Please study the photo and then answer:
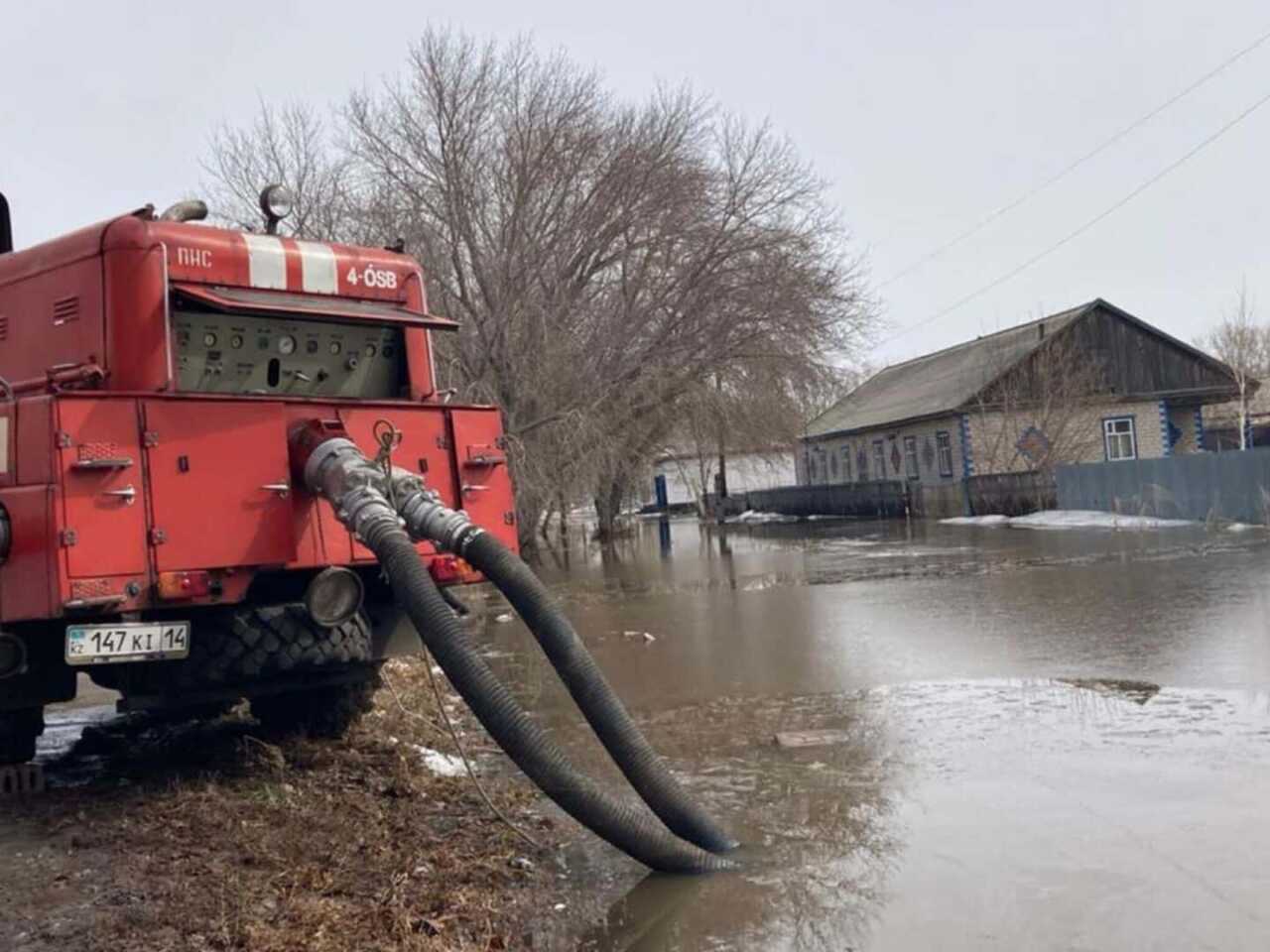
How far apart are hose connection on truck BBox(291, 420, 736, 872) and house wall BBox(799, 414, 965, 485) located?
36890 mm

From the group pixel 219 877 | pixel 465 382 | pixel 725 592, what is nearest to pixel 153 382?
pixel 219 877

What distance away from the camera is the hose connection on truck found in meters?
5.23

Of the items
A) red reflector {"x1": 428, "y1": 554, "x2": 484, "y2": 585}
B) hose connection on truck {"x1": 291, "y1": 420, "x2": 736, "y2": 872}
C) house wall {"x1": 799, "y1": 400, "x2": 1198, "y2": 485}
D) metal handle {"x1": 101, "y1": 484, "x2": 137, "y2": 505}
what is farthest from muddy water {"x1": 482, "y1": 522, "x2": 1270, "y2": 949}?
house wall {"x1": 799, "y1": 400, "x2": 1198, "y2": 485}

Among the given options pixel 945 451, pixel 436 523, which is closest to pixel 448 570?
pixel 436 523

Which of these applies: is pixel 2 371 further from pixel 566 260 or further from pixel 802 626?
pixel 566 260

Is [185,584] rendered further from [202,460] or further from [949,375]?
[949,375]

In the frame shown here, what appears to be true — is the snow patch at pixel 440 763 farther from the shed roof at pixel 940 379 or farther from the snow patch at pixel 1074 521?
the shed roof at pixel 940 379

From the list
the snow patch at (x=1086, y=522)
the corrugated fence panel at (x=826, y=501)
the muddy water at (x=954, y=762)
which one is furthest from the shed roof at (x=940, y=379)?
the muddy water at (x=954, y=762)

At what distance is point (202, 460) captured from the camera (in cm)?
599

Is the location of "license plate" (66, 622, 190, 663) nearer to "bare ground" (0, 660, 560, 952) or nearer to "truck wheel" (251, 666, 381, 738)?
"bare ground" (0, 660, 560, 952)

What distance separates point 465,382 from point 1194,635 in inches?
567

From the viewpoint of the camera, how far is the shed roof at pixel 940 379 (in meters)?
41.4

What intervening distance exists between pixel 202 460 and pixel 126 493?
1.30 ft

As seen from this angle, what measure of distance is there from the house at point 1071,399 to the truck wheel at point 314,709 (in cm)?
3151
